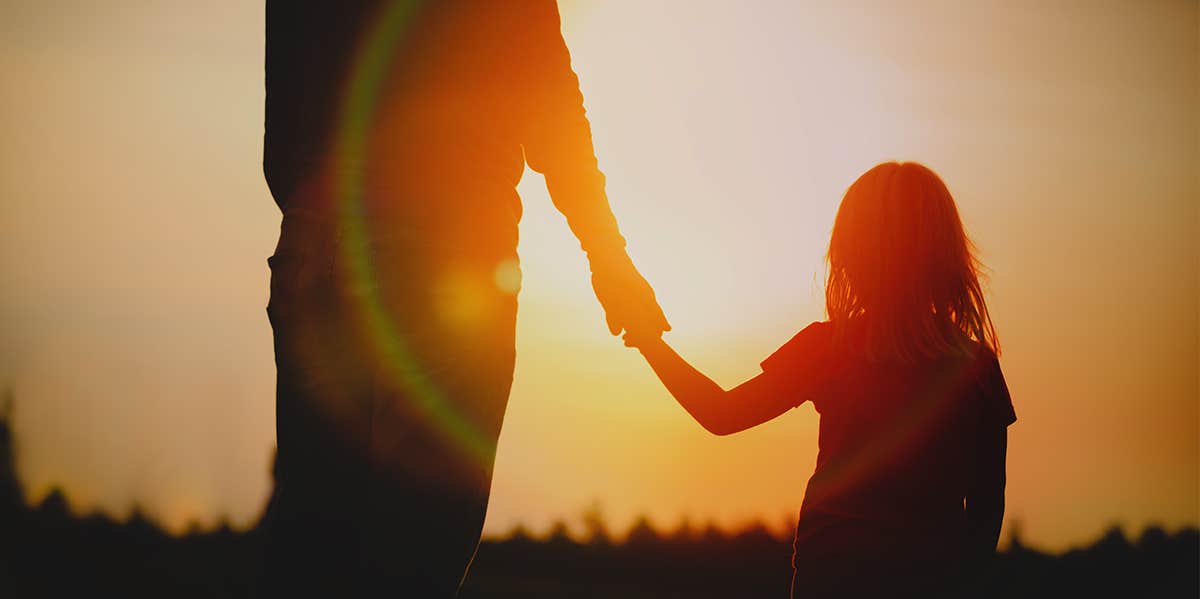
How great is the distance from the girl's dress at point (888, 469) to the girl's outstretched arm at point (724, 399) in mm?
51

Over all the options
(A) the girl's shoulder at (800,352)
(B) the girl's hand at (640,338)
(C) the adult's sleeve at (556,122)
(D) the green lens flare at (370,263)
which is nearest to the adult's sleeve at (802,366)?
(A) the girl's shoulder at (800,352)

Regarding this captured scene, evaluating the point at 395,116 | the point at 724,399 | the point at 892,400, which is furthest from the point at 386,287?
the point at 892,400

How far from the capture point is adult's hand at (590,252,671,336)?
2.82 metres

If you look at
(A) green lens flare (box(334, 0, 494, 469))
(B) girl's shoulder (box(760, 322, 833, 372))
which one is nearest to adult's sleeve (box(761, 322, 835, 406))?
(B) girl's shoulder (box(760, 322, 833, 372))

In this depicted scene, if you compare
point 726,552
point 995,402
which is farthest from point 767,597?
point 995,402

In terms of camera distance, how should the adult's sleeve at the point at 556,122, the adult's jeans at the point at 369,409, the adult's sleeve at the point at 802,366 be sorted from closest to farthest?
the adult's jeans at the point at 369,409 < the adult's sleeve at the point at 556,122 < the adult's sleeve at the point at 802,366

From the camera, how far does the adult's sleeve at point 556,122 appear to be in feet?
7.61

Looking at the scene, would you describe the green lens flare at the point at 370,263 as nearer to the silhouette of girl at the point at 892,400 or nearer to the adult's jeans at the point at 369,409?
the adult's jeans at the point at 369,409

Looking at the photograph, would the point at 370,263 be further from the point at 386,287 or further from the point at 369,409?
the point at 369,409

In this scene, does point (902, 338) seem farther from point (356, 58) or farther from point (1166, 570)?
point (1166, 570)

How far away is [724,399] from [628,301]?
1.45 ft

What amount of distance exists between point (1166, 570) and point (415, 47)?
24666 mm

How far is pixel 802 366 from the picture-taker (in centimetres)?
270

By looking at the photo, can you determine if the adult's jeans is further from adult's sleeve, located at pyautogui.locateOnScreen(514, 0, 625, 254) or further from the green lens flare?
adult's sleeve, located at pyautogui.locateOnScreen(514, 0, 625, 254)
